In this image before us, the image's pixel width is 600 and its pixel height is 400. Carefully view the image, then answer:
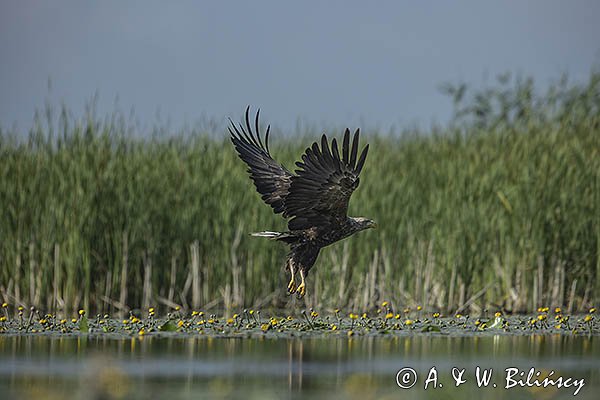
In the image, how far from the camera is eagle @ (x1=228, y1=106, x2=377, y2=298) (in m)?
10.2

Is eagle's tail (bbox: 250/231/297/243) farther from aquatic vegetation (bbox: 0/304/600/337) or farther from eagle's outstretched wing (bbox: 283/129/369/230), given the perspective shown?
aquatic vegetation (bbox: 0/304/600/337)

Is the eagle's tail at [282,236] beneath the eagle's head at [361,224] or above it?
beneath

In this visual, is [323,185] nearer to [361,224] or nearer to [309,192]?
[309,192]

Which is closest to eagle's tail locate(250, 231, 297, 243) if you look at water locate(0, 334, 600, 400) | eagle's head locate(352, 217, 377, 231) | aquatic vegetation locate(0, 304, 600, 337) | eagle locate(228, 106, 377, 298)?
eagle locate(228, 106, 377, 298)

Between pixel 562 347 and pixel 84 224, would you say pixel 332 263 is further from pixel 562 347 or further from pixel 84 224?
pixel 562 347

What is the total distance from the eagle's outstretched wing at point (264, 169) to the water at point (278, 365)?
5.40 ft

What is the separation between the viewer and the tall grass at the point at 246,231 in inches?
539

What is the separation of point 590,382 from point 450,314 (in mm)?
5662

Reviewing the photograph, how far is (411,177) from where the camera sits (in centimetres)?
1490

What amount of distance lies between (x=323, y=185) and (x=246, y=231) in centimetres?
408

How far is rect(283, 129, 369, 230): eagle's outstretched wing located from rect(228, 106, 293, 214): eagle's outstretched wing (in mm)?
400

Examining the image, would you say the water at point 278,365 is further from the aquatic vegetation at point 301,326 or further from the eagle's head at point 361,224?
the eagle's head at point 361,224

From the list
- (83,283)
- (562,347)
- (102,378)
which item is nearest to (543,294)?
(562,347)

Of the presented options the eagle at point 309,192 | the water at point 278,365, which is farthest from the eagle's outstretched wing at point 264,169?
the water at point 278,365
